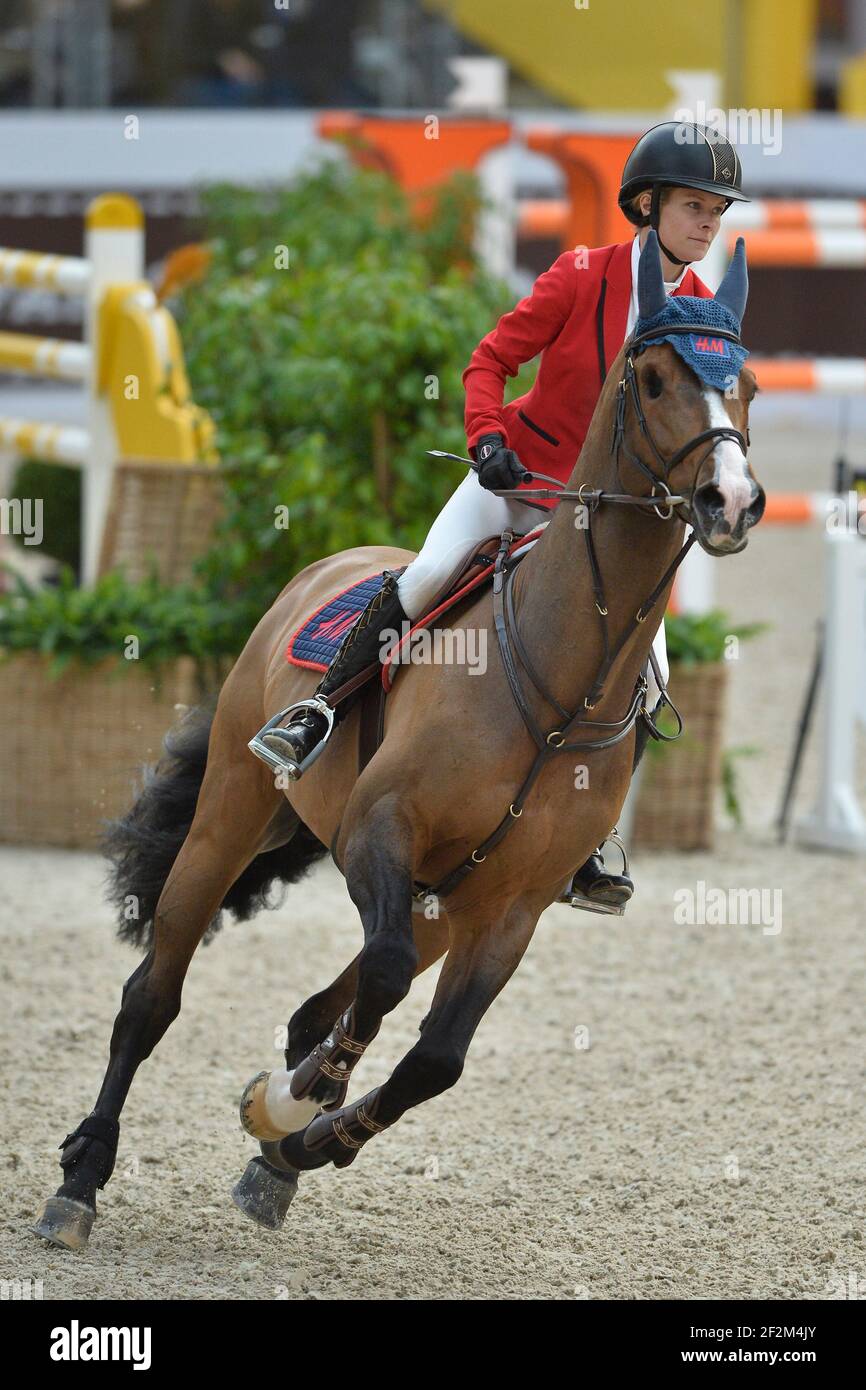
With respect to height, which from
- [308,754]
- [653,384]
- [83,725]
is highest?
[653,384]

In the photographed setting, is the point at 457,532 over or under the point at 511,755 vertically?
over

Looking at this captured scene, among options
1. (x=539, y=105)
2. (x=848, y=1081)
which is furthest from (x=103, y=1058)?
(x=539, y=105)

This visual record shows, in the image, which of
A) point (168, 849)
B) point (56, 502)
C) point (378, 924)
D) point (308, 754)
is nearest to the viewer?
point (378, 924)

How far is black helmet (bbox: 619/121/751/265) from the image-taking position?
3795mm

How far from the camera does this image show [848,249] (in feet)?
30.6

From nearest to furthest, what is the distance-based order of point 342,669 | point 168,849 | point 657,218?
point 657,218
point 342,669
point 168,849

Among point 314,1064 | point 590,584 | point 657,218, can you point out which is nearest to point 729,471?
point 590,584

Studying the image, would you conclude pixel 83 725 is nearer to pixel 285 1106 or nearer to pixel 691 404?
pixel 285 1106

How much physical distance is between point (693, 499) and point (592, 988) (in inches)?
139

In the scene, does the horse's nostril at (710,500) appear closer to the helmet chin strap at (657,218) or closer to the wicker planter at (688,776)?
the helmet chin strap at (657,218)

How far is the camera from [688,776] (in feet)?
27.1

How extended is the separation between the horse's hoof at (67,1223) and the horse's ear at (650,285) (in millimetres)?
2368

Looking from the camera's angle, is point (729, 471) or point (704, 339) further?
point (704, 339)

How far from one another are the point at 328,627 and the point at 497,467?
787mm
